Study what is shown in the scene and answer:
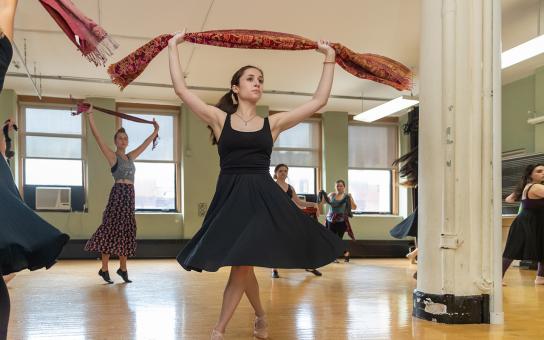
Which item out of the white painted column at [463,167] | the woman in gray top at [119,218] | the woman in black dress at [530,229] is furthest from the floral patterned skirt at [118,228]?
the woman in black dress at [530,229]

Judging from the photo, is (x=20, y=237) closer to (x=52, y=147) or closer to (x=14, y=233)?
(x=14, y=233)

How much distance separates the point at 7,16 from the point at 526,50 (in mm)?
5533

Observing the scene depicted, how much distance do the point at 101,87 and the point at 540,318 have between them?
811 cm

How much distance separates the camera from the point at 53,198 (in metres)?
9.62

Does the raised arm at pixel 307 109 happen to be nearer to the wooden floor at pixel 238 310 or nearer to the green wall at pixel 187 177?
the wooden floor at pixel 238 310

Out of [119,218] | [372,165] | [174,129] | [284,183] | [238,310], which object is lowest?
[238,310]

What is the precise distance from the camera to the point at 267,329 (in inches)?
108

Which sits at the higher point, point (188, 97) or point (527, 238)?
point (188, 97)

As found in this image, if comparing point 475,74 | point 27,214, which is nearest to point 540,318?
point 475,74

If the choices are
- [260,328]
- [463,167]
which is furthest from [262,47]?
[260,328]

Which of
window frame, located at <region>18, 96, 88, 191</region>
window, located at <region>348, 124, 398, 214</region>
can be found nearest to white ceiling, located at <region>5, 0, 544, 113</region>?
window frame, located at <region>18, 96, 88, 191</region>

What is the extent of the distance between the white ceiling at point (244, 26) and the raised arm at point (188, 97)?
3202 mm

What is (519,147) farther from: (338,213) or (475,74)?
(475,74)

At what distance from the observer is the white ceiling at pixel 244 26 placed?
18.4 feet
